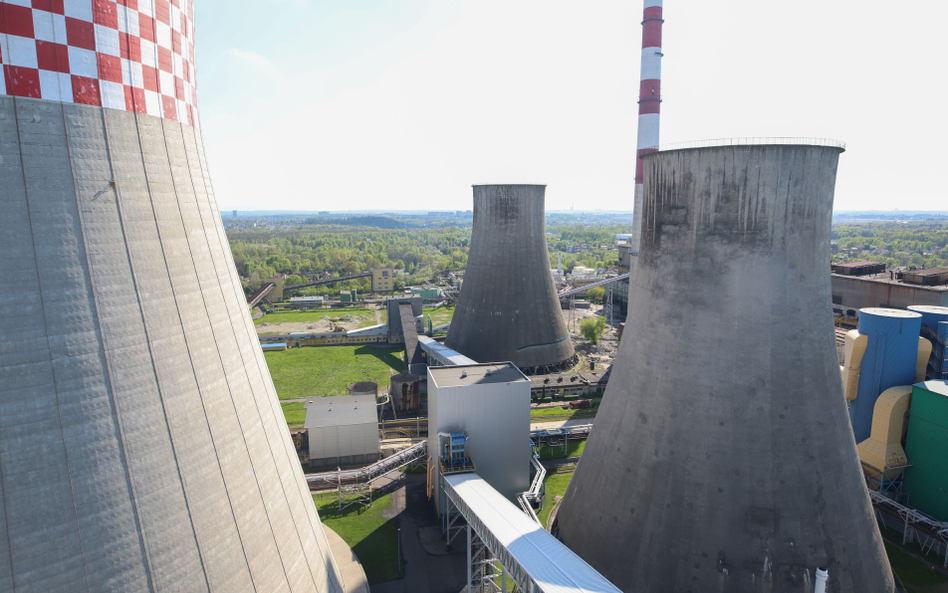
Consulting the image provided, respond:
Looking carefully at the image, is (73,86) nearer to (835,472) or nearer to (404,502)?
(835,472)

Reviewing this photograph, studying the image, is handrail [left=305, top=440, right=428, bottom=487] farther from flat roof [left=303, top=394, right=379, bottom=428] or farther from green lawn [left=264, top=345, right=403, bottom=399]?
green lawn [left=264, top=345, right=403, bottom=399]

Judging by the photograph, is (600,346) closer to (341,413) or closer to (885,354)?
(885,354)

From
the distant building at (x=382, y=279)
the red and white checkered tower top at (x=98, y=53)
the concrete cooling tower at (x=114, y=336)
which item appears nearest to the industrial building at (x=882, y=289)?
the concrete cooling tower at (x=114, y=336)

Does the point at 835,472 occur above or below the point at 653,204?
below

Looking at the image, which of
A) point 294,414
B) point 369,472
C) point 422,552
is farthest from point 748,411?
point 294,414

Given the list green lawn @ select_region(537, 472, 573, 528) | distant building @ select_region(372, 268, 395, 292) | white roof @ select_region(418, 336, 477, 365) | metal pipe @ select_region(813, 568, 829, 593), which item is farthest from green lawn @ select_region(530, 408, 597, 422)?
distant building @ select_region(372, 268, 395, 292)

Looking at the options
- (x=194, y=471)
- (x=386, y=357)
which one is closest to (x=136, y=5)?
(x=194, y=471)

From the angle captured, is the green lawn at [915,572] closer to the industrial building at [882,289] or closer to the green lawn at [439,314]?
the industrial building at [882,289]
